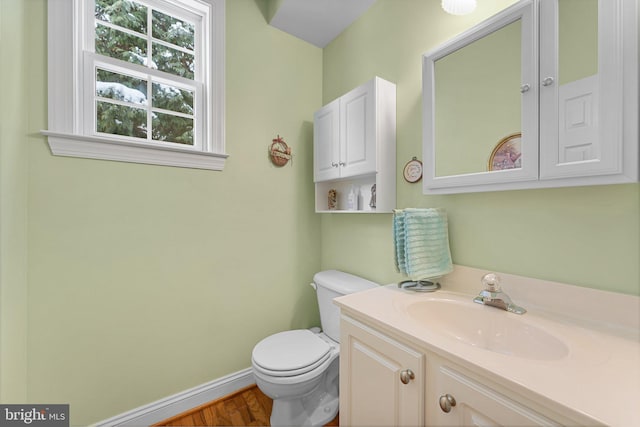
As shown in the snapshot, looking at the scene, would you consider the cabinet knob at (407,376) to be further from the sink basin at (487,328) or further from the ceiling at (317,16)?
the ceiling at (317,16)

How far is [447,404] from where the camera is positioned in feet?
2.17

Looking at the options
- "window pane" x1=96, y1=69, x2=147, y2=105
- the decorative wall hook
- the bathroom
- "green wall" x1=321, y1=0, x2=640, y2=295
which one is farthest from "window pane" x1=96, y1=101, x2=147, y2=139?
"green wall" x1=321, y1=0, x2=640, y2=295

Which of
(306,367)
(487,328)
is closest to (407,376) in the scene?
(487,328)

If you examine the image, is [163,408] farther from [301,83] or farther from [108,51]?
[301,83]

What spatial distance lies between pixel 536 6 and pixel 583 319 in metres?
1.04

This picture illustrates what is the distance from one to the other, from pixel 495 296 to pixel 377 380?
0.53 m

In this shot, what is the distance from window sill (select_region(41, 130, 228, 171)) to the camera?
1152mm

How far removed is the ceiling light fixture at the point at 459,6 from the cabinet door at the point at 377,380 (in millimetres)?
1369

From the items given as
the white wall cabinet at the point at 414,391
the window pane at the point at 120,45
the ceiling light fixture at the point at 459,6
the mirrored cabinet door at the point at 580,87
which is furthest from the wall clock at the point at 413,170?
the window pane at the point at 120,45

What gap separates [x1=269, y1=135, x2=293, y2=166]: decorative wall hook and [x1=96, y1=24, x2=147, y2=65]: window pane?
2.74 ft

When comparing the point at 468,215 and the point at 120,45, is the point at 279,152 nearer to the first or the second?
the point at 120,45

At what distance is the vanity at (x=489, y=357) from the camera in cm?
53

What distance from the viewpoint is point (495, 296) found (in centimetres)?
95

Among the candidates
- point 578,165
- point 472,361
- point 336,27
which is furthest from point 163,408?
point 336,27
